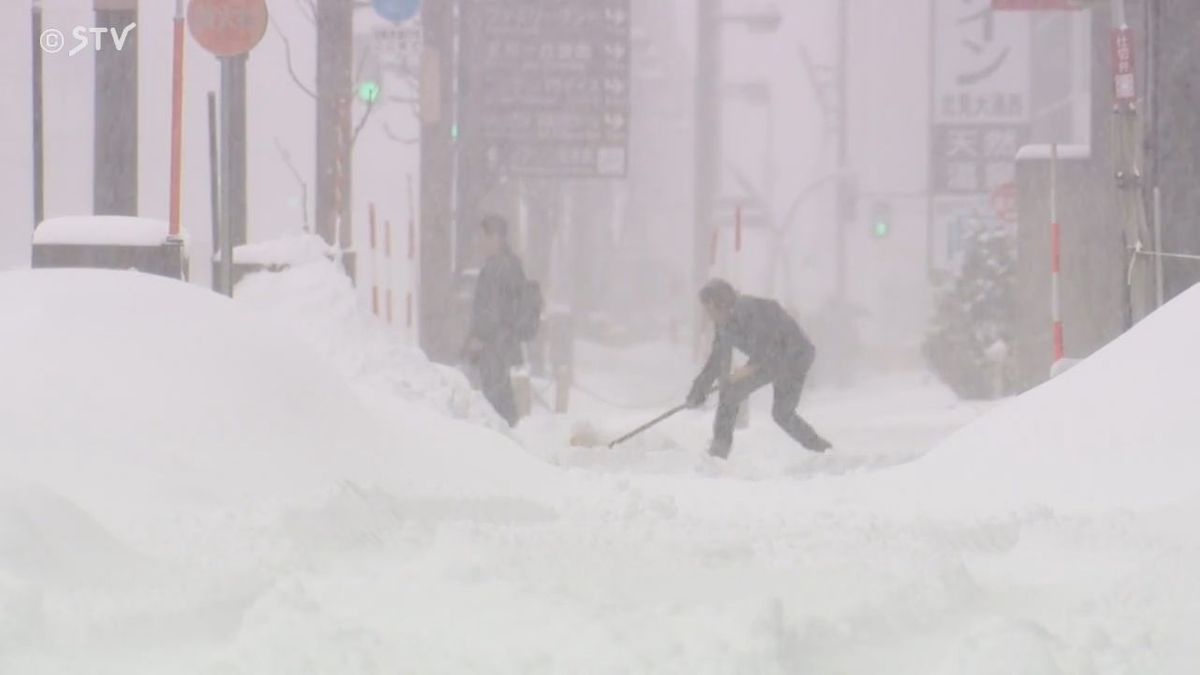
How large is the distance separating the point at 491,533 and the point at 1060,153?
10.4 metres

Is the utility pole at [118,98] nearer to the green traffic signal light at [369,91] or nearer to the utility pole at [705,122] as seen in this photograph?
the green traffic signal light at [369,91]

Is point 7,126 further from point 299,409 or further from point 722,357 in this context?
point 299,409

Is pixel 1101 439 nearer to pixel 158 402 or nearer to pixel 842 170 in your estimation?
pixel 158 402

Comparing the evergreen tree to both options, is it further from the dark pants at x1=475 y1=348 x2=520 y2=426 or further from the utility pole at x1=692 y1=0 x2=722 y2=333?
the dark pants at x1=475 y1=348 x2=520 y2=426

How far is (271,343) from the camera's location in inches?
267

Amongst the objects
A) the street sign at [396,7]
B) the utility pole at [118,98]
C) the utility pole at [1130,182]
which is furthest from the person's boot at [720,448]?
the street sign at [396,7]

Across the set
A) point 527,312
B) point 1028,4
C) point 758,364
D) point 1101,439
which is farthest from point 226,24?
point 1028,4

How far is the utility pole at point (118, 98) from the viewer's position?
11312 mm

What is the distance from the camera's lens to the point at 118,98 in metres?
11.3

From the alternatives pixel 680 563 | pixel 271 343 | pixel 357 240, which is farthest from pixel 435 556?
pixel 357 240

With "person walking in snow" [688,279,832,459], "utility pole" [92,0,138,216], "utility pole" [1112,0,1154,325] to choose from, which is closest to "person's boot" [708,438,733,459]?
"person walking in snow" [688,279,832,459]

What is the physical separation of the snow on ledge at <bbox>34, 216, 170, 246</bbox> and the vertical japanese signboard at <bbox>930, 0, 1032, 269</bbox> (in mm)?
17434

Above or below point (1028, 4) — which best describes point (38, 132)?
below

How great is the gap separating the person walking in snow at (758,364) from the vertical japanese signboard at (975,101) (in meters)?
15.4
